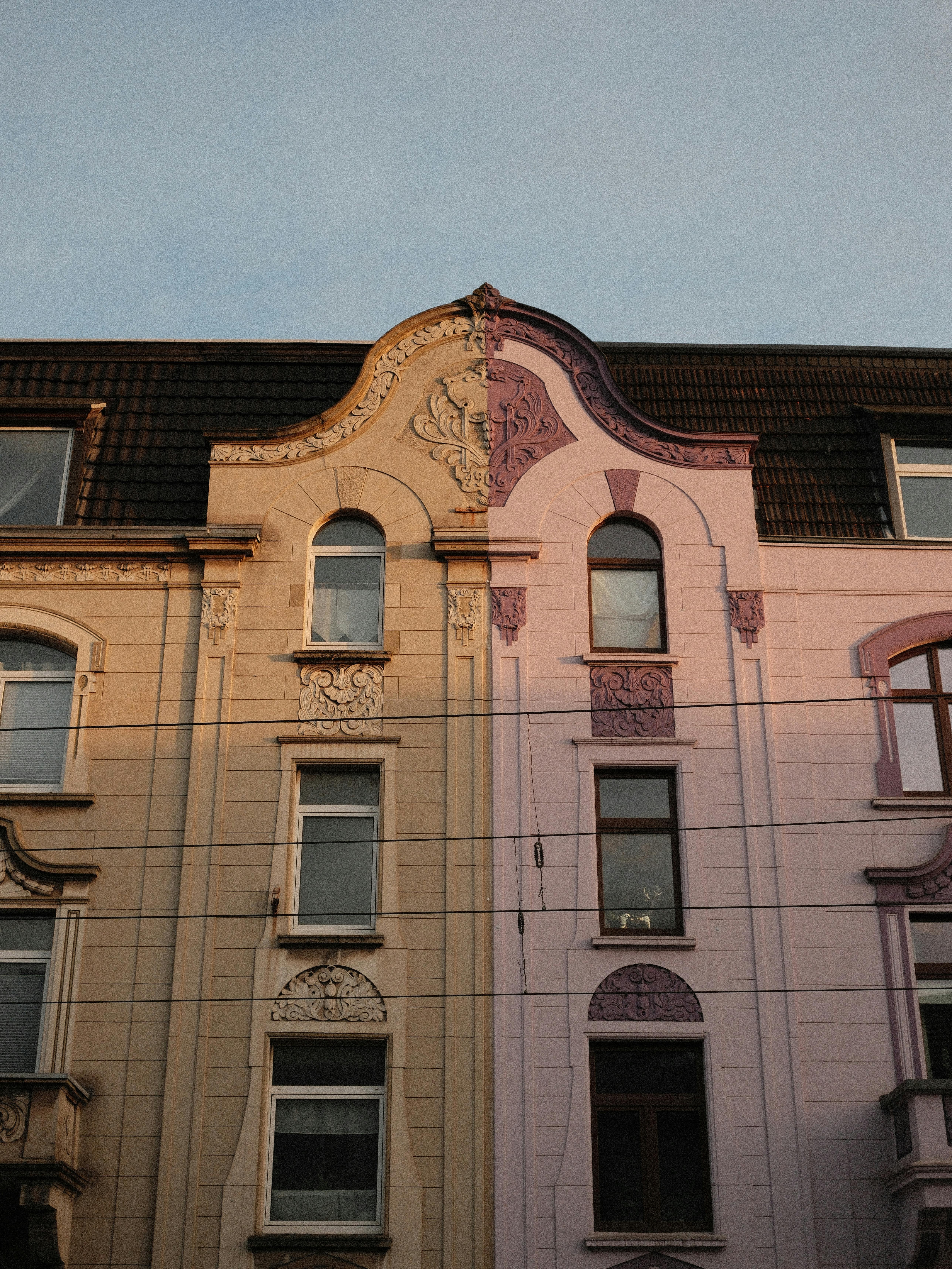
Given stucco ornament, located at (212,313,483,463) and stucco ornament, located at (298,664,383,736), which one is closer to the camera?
stucco ornament, located at (298,664,383,736)

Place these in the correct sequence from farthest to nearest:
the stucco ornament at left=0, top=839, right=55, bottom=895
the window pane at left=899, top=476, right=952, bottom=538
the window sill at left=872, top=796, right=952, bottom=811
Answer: the window pane at left=899, top=476, right=952, bottom=538 → the window sill at left=872, top=796, right=952, bottom=811 → the stucco ornament at left=0, top=839, right=55, bottom=895

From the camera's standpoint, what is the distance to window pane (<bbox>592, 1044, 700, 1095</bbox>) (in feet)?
57.5

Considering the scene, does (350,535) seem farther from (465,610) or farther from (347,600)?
(465,610)

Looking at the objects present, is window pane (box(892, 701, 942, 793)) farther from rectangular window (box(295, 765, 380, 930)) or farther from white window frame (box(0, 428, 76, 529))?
white window frame (box(0, 428, 76, 529))

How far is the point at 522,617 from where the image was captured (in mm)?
19812

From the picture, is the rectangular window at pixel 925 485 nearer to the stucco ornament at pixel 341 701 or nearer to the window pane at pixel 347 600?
the window pane at pixel 347 600

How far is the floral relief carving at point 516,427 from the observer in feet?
68.3

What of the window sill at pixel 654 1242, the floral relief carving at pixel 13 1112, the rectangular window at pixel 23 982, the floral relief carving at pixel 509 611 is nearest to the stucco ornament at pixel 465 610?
the floral relief carving at pixel 509 611

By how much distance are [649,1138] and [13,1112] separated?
269 inches

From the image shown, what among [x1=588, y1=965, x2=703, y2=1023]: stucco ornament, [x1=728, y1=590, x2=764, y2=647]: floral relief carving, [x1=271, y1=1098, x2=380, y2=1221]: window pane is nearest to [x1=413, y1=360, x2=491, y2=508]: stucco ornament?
[x1=728, y1=590, x2=764, y2=647]: floral relief carving

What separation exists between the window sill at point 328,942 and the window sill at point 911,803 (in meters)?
6.23

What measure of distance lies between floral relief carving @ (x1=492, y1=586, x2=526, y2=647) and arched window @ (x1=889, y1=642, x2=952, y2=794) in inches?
190

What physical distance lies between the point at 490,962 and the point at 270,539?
6.29m

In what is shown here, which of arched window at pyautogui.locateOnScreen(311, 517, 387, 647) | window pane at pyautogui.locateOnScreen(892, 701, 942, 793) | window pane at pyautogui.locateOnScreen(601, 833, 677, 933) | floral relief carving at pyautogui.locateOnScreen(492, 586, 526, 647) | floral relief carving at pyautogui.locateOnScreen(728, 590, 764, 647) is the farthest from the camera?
arched window at pyautogui.locateOnScreen(311, 517, 387, 647)
